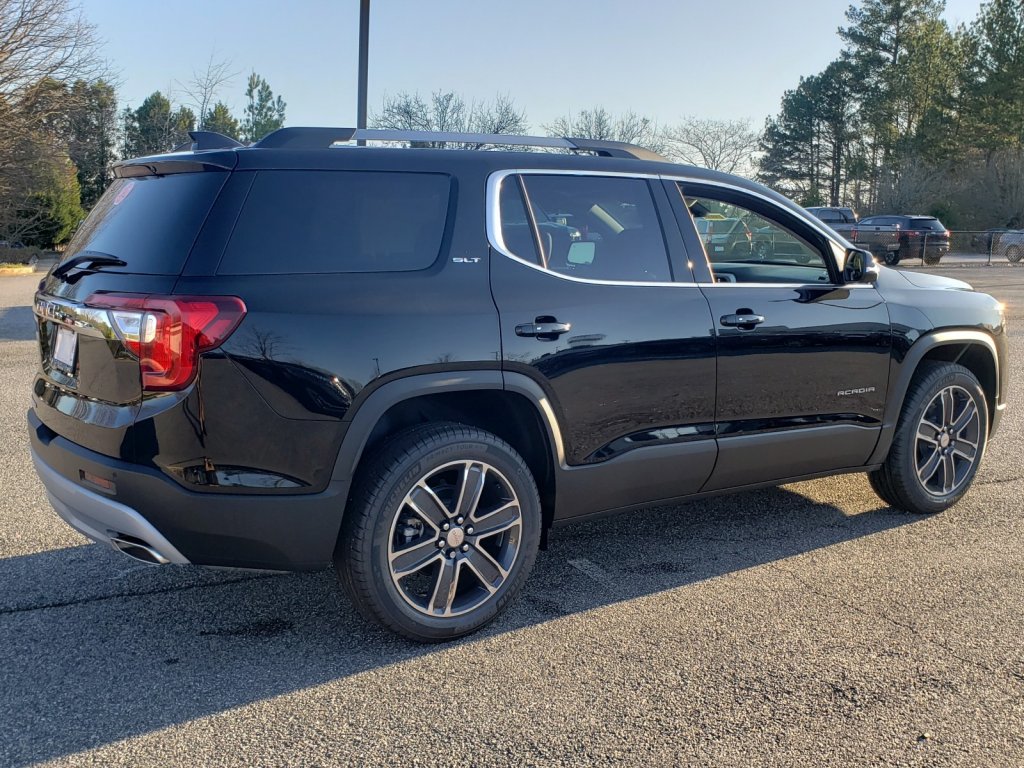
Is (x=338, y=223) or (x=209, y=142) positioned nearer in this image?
(x=338, y=223)

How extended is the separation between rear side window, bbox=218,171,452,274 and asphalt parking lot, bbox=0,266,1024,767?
4.69ft

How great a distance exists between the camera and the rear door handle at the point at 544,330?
11.9 feet

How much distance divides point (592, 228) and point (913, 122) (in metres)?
61.7

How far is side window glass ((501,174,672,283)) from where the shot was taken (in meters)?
3.83

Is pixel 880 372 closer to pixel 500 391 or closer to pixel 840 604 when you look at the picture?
pixel 840 604

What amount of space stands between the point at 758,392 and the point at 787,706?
5.26 ft

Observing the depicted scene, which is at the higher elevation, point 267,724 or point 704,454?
point 704,454

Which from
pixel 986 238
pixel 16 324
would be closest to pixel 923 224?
pixel 986 238

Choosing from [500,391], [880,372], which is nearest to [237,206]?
[500,391]

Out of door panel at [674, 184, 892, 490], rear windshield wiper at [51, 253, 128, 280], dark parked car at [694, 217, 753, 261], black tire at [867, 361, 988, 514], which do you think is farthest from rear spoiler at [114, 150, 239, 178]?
black tire at [867, 361, 988, 514]

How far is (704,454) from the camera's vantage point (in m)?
4.21

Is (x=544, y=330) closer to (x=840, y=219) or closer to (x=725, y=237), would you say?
(x=725, y=237)

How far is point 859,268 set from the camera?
15.3 feet

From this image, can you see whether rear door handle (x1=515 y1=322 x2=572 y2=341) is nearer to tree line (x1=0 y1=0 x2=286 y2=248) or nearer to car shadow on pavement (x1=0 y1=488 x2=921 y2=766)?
car shadow on pavement (x1=0 y1=488 x2=921 y2=766)
